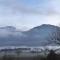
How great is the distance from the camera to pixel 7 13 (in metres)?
2.48

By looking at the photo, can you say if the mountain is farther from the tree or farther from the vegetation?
the vegetation

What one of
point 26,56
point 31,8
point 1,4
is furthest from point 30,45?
point 1,4

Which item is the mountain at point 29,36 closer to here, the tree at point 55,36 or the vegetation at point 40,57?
the tree at point 55,36

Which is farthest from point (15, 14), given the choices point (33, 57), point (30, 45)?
point (33, 57)

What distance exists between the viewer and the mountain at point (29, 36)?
2.42 meters

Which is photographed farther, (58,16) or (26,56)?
(58,16)

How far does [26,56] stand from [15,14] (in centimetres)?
60

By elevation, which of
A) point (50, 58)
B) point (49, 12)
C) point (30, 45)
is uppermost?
point (49, 12)

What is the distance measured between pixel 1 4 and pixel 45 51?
35.2 inches

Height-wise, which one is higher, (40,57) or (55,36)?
(55,36)

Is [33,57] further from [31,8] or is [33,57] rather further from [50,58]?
[31,8]

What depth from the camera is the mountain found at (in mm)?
2422

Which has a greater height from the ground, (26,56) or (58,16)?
(58,16)

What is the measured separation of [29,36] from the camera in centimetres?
247
